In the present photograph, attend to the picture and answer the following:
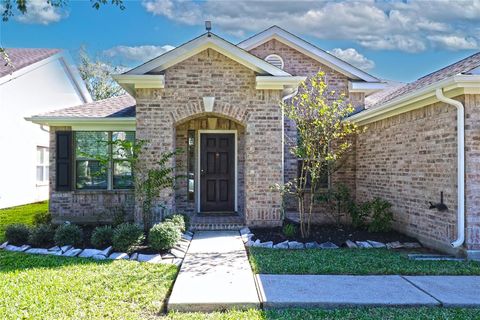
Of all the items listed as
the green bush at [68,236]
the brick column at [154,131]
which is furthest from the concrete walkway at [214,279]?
the green bush at [68,236]

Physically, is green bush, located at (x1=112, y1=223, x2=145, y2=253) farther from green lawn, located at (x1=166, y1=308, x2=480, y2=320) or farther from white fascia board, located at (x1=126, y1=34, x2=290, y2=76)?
white fascia board, located at (x1=126, y1=34, x2=290, y2=76)

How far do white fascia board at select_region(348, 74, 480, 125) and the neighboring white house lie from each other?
11870 mm

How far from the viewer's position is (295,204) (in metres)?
10.9

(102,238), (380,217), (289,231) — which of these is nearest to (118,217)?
(102,238)

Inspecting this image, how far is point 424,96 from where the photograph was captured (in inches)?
281

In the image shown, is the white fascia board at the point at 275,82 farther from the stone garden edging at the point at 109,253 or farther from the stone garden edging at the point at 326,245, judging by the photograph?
the stone garden edging at the point at 109,253

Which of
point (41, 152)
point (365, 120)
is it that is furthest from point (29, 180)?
point (365, 120)

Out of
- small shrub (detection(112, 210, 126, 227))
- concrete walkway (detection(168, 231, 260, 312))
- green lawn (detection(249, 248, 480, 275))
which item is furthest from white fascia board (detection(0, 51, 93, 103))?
green lawn (detection(249, 248, 480, 275))

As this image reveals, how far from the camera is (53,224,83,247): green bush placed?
24.5ft

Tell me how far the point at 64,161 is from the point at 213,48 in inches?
207

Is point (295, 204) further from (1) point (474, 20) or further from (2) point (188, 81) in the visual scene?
(1) point (474, 20)

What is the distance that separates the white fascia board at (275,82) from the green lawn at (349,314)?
18.7 feet

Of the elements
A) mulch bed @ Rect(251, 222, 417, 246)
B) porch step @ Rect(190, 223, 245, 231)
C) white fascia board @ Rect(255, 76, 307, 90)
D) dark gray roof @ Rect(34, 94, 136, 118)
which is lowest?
mulch bed @ Rect(251, 222, 417, 246)

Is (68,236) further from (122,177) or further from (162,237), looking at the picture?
(122,177)
